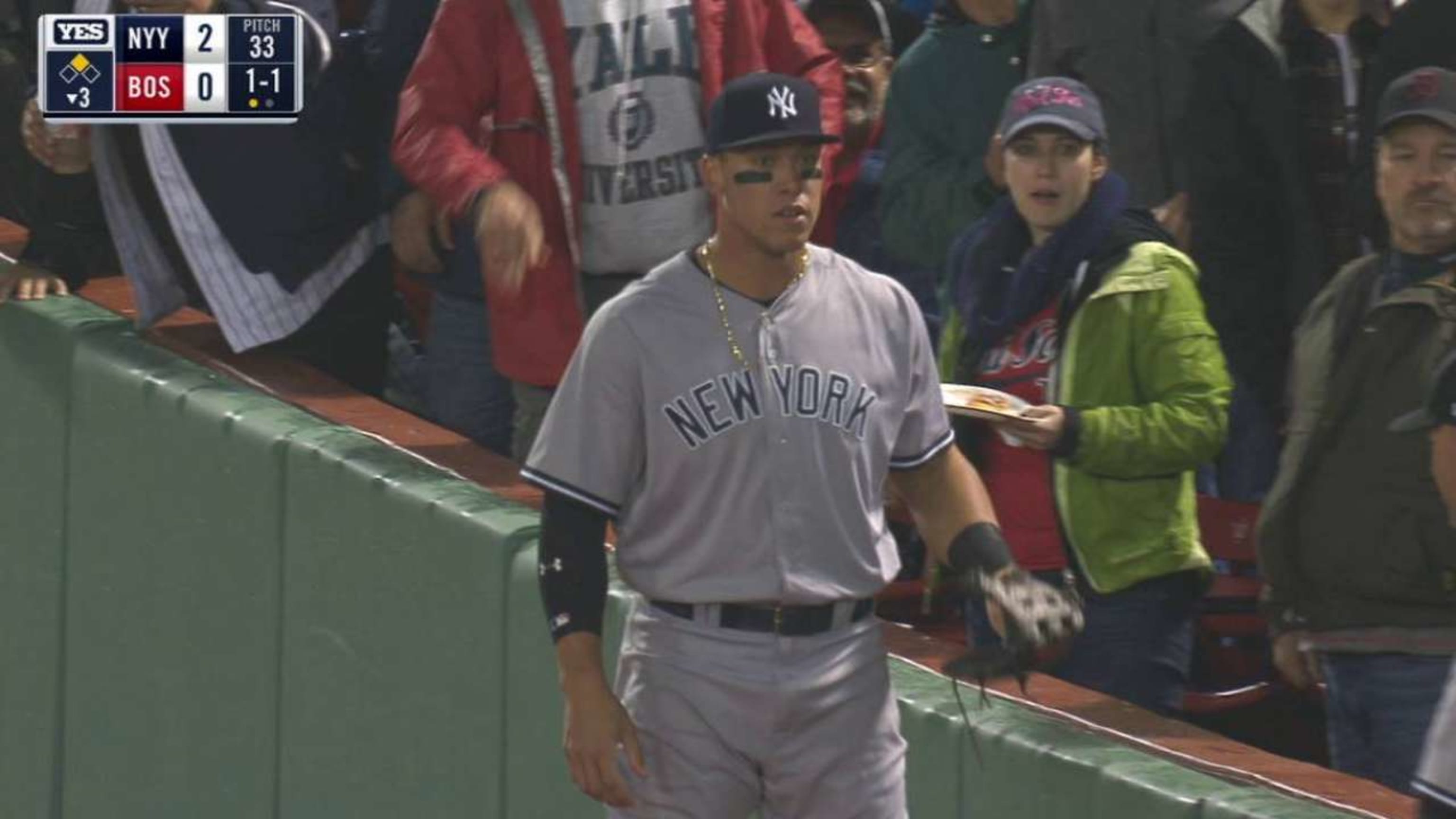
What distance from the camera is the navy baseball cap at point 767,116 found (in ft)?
18.4

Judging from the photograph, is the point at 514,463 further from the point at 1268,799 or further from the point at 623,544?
the point at 1268,799

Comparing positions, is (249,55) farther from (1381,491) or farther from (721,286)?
(1381,491)

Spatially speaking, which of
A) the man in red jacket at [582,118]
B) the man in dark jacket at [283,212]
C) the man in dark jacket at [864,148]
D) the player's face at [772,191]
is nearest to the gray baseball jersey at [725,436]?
the player's face at [772,191]

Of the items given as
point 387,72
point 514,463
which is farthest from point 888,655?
point 387,72

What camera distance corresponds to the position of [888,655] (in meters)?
6.50

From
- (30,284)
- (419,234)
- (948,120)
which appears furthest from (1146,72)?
(30,284)

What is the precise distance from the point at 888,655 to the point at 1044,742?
22.2 inches

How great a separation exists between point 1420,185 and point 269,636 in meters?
3.02

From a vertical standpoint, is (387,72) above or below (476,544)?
above

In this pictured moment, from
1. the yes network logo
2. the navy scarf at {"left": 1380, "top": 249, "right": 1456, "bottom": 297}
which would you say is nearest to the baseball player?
the navy scarf at {"left": 1380, "top": 249, "right": 1456, "bottom": 297}

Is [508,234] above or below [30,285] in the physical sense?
above

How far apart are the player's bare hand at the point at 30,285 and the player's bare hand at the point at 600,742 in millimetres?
4071

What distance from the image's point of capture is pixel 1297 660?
6562 mm

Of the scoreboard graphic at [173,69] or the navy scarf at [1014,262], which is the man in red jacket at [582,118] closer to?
the navy scarf at [1014,262]
